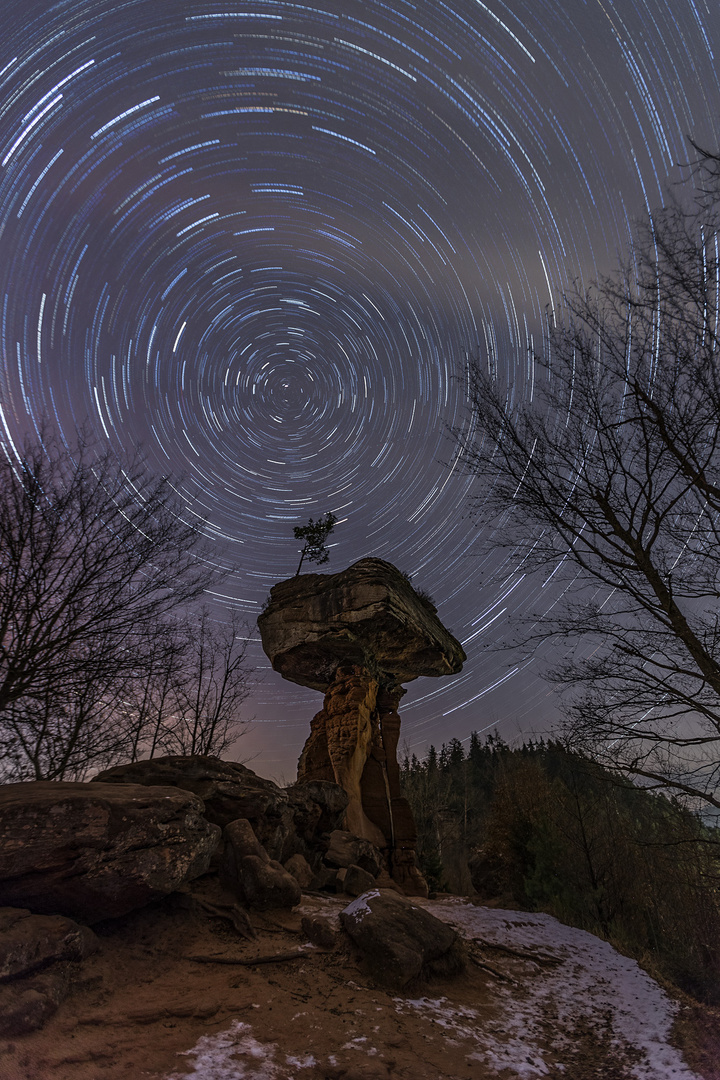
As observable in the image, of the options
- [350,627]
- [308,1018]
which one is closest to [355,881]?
[308,1018]

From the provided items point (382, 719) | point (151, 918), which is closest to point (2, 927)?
point (151, 918)

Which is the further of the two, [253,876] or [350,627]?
[350,627]

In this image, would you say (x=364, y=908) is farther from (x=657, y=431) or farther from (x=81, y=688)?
(x=657, y=431)

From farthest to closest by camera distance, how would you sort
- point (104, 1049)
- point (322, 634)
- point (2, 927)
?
point (322, 634), point (2, 927), point (104, 1049)

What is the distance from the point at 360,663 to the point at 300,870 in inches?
429

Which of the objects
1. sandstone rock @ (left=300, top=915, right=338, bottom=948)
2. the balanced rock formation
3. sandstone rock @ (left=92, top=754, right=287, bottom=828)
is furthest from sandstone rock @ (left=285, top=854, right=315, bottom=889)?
the balanced rock formation

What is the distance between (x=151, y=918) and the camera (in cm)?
584

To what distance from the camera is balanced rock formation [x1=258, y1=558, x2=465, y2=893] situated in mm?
17422

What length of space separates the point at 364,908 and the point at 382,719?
14.4 meters

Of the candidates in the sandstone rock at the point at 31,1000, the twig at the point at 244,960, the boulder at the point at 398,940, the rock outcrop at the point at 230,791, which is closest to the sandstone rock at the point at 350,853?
the rock outcrop at the point at 230,791

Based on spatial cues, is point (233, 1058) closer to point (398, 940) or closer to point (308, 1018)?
point (308, 1018)

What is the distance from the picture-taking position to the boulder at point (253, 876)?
6938 mm

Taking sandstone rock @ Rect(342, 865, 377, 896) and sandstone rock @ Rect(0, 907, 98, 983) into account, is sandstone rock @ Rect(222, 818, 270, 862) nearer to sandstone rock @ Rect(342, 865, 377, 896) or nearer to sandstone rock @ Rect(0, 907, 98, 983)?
sandstone rock @ Rect(0, 907, 98, 983)

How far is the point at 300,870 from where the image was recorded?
8953mm
